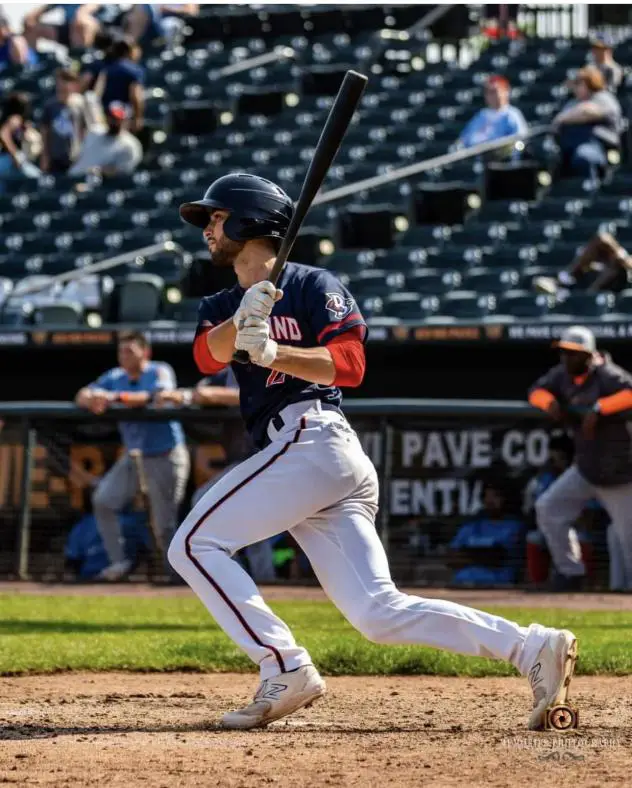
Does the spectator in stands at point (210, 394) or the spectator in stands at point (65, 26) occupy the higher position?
the spectator in stands at point (65, 26)

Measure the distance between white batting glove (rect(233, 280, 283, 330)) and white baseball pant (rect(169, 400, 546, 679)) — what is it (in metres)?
0.46

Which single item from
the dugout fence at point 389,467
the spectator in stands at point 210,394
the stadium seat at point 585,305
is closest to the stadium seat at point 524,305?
the stadium seat at point 585,305

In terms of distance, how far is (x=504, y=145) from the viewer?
1494cm

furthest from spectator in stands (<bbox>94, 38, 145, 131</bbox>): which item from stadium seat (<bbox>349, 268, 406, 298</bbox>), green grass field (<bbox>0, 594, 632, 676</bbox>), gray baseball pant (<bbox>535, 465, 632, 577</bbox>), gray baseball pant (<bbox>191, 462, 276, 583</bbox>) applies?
green grass field (<bbox>0, 594, 632, 676</bbox>)

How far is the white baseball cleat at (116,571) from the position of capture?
1027 cm

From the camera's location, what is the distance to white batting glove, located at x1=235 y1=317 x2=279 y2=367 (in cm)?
445

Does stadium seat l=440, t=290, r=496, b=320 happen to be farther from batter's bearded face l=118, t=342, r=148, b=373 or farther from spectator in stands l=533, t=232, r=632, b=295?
batter's bearded face l=118, t=342, r=148, b=373

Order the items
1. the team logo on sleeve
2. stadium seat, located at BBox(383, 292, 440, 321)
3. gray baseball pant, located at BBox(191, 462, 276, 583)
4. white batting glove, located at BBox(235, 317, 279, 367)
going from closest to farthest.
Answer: white batting glove, located at BBox(235, 317, 279, 367) < the team logo on sleeve < gray baseball pant, located at BBox(191, 462, 276, 583) < stadium seat, located at BBox(383, 292, 440, 321)

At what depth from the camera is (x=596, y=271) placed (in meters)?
12.4

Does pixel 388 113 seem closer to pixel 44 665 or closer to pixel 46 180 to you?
pixel 46 180

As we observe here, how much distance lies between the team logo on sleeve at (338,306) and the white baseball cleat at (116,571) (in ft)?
19.0

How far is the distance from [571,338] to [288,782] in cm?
597

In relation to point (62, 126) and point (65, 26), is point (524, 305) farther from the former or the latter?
point (65, 26)

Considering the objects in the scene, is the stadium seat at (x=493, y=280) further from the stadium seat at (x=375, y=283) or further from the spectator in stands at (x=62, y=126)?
the spectator in stands at (x=62, y=126)
